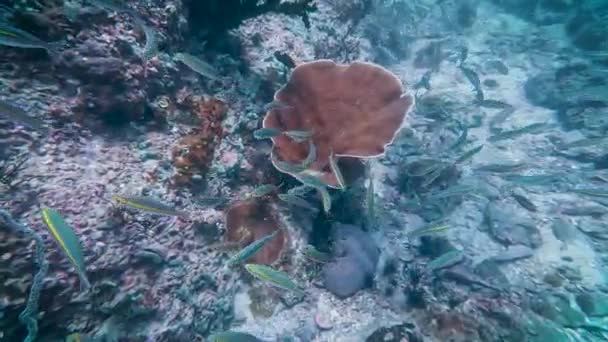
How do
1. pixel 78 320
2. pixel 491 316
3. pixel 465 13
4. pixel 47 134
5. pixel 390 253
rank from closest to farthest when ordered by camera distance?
pixel 78 320
pixel 47 134
pixel 491 316
pixel 390 253
pixel 465 13

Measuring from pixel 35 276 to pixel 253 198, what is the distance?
8.43 feet

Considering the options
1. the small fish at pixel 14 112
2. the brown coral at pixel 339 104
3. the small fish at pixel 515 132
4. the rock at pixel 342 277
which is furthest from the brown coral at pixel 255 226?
the small fish at pixel 515 132

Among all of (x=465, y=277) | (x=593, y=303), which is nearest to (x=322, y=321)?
(x=465, y=277)

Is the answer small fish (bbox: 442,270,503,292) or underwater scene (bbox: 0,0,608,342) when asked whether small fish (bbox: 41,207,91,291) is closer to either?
underwater scene (bbox: 0,0,608,342)

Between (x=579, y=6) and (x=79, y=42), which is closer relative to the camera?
(x=79, y=42)

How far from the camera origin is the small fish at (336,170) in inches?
168

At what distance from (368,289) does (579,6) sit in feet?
62.9

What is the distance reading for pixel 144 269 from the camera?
11.7ft

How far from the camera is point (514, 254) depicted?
21.0 feet

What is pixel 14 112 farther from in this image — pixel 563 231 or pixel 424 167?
pixel 563 231

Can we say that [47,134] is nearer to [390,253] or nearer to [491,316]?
[390,253]

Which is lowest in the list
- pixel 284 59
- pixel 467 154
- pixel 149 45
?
pixel 467 154

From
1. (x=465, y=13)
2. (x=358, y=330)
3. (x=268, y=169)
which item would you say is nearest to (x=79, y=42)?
(x=268, y=169)

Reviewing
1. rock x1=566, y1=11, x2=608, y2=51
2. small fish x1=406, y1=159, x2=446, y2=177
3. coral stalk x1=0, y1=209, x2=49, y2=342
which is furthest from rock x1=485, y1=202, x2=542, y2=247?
rock x1=566, y1=11, x2=608, y2=51
